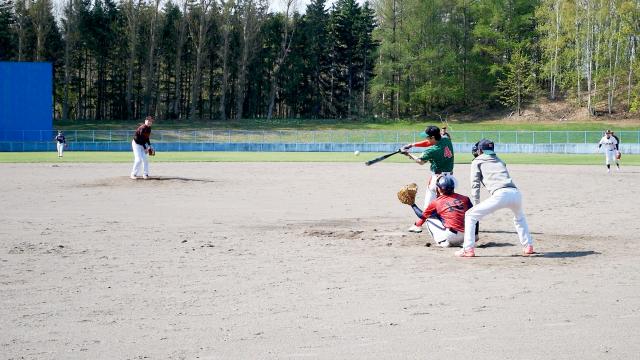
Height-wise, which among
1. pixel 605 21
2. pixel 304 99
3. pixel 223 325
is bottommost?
pixel 223 325

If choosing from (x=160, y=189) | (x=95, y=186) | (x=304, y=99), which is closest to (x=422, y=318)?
(x=160, y=189)

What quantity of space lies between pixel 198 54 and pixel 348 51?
2003 cm

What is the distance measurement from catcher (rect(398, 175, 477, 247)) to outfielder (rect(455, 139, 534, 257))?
631 mm

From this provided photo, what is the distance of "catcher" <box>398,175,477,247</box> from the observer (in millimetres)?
12102

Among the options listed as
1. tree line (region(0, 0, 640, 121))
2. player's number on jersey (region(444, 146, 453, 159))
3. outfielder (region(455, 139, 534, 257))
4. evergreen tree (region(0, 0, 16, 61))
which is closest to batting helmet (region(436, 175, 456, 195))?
outfielder (region(455, 139, 534, 257))

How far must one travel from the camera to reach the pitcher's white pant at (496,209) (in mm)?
10859

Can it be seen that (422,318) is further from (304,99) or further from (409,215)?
(304,99)

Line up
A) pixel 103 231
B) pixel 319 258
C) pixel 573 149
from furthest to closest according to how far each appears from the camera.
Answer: pixel 573 149 → pixel 103 231 → pixel 319 258

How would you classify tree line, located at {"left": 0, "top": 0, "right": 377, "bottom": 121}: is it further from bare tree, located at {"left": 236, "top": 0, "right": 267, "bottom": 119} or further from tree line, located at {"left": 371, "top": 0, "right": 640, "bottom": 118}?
tree line, located at {"left": 371, "top": 0, "right": 640, "bottom": 118}

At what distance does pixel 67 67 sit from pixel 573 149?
54080 millimetres

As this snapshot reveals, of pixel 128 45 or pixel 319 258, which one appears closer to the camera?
pixel 319 258

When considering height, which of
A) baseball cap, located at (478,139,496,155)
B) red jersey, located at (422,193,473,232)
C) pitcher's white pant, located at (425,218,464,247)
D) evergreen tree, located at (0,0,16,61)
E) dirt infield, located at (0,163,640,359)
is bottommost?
dirt infield, located at (0,163,640,359)

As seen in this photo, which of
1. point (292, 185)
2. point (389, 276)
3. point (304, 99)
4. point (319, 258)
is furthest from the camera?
point (304, 99)

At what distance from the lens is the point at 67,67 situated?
8231 cm
